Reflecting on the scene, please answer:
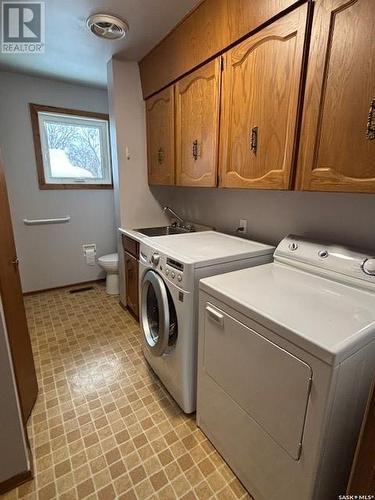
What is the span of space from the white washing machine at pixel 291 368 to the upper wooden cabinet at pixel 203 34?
1181mm

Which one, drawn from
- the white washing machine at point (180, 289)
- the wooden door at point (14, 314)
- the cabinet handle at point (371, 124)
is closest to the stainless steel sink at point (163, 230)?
the white washing machine at point (180, 289)

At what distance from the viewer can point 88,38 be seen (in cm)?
191

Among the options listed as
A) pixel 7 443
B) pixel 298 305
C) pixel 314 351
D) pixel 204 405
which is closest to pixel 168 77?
pixel 298 305

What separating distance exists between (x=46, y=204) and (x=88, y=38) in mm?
1765

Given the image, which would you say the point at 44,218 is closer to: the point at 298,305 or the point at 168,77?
the point at 168,77

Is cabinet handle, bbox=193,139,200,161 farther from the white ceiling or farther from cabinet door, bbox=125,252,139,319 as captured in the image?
cabinet door, bbox=125,252,139,319

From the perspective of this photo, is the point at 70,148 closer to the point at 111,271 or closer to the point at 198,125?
the point at 111,271

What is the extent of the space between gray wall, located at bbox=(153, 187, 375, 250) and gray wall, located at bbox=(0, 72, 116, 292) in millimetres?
1416

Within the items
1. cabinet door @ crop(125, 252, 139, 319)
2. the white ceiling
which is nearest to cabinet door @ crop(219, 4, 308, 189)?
the white ceiling

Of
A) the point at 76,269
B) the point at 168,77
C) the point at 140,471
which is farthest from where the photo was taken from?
the point at 76,269

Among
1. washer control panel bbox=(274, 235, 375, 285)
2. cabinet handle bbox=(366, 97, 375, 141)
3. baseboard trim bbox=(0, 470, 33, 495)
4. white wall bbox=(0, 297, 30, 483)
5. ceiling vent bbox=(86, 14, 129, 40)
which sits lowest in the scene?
baseboard trim bbox=(0, 470, 33, 495)

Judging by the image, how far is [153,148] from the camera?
7.91 ft

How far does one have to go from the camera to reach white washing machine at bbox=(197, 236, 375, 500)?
0.80 metres

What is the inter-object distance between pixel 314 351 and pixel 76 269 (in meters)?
3.16
